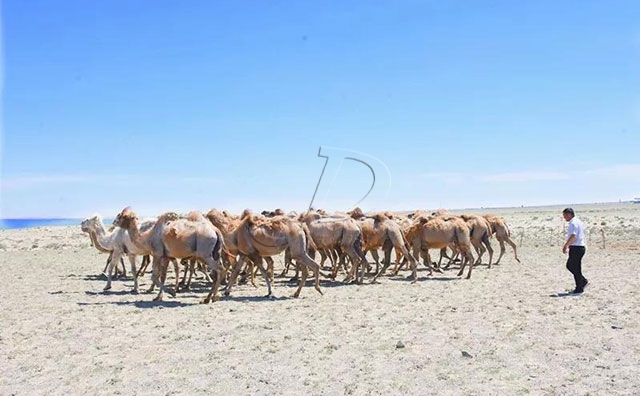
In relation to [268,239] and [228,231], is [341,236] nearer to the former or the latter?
[228,231]

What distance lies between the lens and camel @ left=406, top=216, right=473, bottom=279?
1891cm

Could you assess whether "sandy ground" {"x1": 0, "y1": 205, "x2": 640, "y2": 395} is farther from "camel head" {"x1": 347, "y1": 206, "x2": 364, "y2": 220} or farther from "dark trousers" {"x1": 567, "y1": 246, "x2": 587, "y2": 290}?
"camel head" {"x1": 347, "y1": 206, "x2": 364, "y2": 220}

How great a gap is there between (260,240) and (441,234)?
6.85 metres

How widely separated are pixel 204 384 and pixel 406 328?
4.25 metres

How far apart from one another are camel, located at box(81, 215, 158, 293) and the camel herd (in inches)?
1.1

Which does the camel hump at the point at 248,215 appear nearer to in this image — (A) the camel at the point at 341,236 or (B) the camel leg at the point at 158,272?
(B) the camel leg at the point at 158,272

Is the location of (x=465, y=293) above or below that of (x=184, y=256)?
below

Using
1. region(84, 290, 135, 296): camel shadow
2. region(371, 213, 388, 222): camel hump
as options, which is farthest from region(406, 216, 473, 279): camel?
region(84, 290, 135, 296): camel shadow

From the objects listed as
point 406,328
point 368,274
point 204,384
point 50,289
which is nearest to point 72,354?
point 204,384

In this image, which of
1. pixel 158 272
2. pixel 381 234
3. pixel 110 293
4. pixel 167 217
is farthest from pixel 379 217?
pixel 110 293

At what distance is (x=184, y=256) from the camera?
14.0m

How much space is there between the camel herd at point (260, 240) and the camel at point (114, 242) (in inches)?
1.1

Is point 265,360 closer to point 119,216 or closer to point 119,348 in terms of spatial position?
point 119,348

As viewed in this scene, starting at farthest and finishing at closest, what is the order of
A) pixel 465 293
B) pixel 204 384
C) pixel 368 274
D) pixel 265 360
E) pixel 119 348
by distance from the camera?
pixel 368 274 → pixel 465 293 → pixel 119 348 → pixel 265 360 → pixel 204 384
